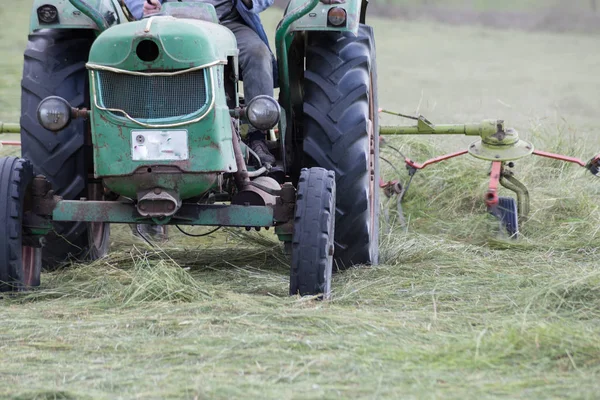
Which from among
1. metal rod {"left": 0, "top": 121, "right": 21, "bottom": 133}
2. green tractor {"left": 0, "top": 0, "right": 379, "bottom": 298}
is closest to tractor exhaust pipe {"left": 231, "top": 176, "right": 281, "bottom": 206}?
green tractor {"left": 0, "top": 0, "right": 379, "bottom": 298}

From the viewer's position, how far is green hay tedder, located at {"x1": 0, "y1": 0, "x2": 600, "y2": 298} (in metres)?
4.34

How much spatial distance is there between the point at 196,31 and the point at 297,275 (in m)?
1.02

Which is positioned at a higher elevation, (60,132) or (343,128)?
(343,128)

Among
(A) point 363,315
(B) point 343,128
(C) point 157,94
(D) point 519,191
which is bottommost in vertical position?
(D) point 519,191

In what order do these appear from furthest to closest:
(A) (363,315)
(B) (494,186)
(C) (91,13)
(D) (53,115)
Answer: (B) (494,186), (C) (91,13), (D) (53,115), (A) (363,315)

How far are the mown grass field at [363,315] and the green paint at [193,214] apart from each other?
0.25 metres

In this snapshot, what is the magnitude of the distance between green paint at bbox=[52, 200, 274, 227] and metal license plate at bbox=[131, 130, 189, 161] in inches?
10.7

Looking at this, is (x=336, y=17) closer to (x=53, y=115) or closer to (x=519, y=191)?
(x=53, y=115)

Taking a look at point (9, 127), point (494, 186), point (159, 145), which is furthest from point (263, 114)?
point (9, 127)

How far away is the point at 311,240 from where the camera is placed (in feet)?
14.4

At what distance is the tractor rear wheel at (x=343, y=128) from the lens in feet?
16.5

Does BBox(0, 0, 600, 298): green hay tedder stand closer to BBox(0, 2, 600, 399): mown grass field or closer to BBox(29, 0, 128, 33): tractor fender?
BBox(29, 0, 128, 33): tractor fender

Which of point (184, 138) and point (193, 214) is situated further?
point (193, 214)

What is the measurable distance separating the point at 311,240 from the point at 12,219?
1.19m
